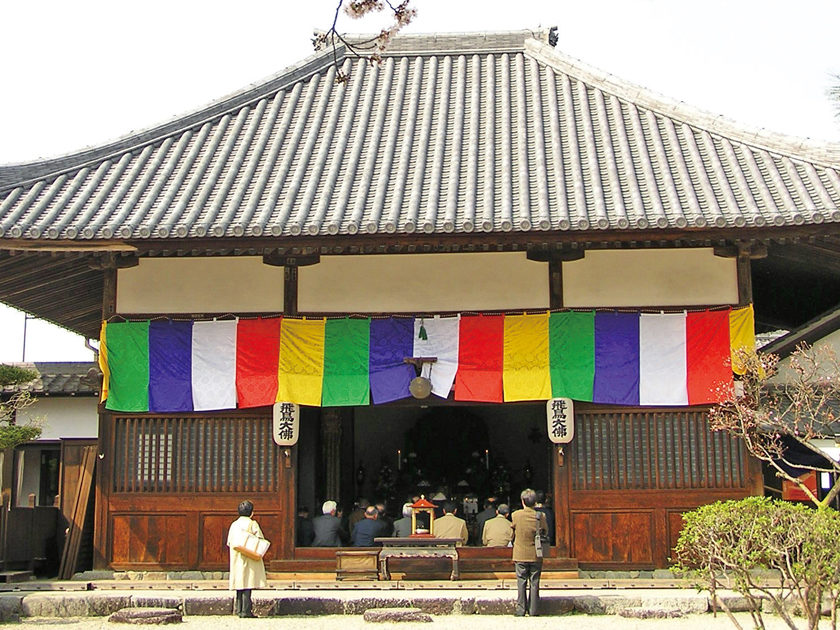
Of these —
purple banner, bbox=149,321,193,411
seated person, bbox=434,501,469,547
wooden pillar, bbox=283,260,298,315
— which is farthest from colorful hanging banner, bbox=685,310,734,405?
purple banner, bbox=149,321,193,411

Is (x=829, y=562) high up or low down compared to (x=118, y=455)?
down

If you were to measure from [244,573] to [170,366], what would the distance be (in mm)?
3784

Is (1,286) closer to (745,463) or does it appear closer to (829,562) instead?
(745,463)

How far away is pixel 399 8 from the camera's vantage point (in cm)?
677

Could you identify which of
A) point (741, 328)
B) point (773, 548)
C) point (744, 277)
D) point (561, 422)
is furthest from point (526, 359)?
A: point (773, 548)

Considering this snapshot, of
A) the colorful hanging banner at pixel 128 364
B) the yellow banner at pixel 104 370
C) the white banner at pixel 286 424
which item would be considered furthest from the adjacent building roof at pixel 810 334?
the yellow banner at pixel 104 370

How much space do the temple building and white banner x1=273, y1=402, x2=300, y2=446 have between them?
27 mm

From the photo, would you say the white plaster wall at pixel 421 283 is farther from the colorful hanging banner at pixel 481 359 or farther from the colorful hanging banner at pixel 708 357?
the colorful hanging banner at pixel 708 357

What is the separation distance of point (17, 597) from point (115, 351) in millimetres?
3535

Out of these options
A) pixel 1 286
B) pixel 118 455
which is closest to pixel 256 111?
pixel 1 286

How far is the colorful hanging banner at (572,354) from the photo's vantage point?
13.9m

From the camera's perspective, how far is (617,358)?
46.0 feet

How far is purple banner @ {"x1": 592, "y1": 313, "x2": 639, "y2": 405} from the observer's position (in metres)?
13.9

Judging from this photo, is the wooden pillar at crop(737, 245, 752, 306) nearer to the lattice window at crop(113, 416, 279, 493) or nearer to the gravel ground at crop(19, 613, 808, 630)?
the gravel ground at crop(19, 613, 808, 630)
